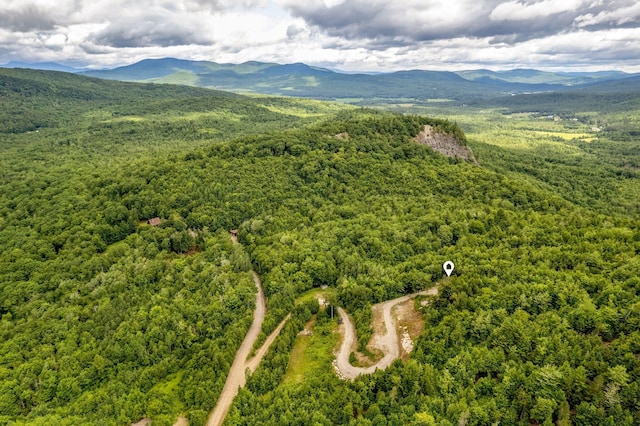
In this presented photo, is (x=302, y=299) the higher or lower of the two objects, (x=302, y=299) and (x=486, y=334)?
the lower

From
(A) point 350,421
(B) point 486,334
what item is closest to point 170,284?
(A) point 350,421

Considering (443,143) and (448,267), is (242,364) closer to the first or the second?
(448,267)

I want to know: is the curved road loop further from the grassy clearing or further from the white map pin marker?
the white map pin marker

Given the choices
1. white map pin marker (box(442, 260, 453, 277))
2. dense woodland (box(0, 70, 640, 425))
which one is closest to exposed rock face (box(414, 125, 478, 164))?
dense woodland (box(0, 70, 640, 425))

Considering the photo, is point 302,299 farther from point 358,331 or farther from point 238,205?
point 238,205

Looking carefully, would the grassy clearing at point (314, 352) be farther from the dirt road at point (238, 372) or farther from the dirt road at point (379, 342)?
the dirt road at point (238, 372)

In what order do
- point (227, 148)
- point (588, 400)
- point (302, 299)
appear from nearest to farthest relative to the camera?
point (588, 400), point (302, 299), point (227, 148)
